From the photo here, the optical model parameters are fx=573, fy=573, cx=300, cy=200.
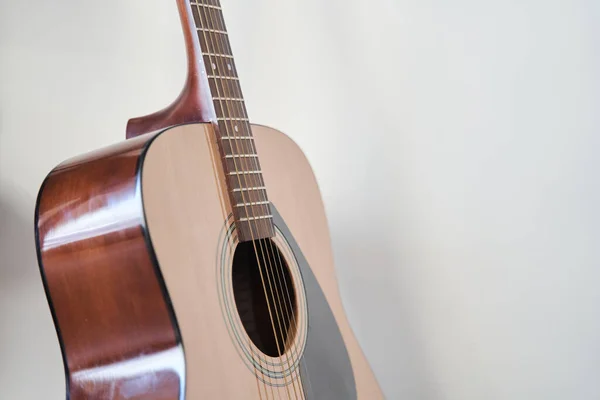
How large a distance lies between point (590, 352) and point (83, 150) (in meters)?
0.93

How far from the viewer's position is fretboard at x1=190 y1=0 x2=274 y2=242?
0.75 metres

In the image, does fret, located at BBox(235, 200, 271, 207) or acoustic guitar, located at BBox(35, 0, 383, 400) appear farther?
fret, located at BBox(235, 200, 271, 207)

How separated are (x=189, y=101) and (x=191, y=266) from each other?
0.25 metres

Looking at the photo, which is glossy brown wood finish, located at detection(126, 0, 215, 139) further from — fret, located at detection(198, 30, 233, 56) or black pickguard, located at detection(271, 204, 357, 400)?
black pickguard, located at detection(271, 204, 357, 400)

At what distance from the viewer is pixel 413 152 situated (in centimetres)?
107

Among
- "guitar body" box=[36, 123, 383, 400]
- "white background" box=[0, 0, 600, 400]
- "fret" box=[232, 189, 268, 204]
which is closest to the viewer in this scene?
"guitar body" box=[36, 123, 383, 400]

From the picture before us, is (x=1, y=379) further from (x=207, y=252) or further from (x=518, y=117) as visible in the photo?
(x=518, y=117)

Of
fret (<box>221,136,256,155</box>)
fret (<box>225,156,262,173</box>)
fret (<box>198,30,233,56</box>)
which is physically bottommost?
fret (<box>225,156,262,173</box>)

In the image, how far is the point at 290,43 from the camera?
122 cm

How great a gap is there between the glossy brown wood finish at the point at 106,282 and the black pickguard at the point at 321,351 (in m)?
0.22

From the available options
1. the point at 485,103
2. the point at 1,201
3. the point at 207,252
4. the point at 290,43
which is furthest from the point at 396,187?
the point at 1,201

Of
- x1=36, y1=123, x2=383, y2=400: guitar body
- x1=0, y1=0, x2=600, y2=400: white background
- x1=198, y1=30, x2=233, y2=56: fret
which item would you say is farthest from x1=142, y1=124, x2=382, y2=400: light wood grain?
x1=0, y1=0, x2=600, y2=400: white background

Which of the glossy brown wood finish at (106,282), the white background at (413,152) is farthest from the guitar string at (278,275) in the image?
the white background at (413,152)

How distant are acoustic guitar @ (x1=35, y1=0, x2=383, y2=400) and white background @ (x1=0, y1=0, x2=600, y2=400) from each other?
28cm
